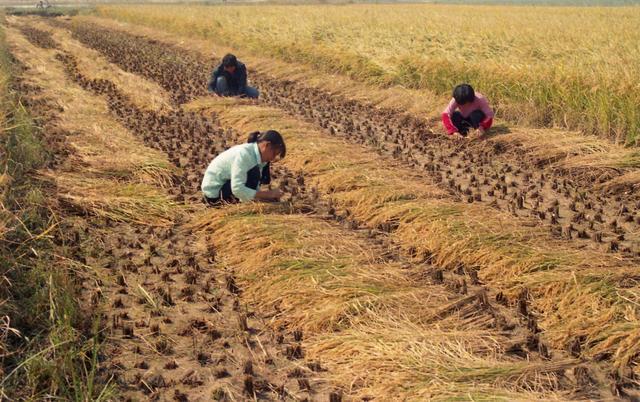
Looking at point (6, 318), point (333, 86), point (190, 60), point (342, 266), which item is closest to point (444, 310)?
point (342, 266)

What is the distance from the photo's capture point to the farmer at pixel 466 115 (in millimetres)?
7831

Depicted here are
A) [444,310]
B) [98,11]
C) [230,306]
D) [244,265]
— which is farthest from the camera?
[98,11]

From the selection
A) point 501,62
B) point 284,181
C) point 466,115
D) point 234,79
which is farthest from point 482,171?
point 234,79

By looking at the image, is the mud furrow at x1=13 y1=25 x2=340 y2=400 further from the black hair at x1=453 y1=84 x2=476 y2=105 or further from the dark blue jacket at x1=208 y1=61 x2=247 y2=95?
the dark blue jacket at x1=208 y1=61 x2=247 y2=95

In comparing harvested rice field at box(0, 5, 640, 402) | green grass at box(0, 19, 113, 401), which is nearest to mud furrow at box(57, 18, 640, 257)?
harvested rice field at box(0, 5, 640, 402)

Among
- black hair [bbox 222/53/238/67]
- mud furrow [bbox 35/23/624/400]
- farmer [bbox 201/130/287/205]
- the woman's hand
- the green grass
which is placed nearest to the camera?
the green grass

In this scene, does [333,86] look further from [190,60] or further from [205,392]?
[205,392]

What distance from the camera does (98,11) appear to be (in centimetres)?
3934

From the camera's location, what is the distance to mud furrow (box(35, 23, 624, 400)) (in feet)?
12.5

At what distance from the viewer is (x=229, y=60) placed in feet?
31.5

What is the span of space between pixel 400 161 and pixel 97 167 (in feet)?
10.1

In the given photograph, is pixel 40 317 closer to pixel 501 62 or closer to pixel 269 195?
pixel 269 195

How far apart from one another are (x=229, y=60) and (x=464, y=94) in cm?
358

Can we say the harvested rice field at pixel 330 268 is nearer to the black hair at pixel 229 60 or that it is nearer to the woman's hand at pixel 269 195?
the woman's hand at pixel 269 195
